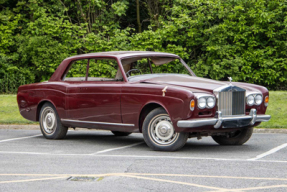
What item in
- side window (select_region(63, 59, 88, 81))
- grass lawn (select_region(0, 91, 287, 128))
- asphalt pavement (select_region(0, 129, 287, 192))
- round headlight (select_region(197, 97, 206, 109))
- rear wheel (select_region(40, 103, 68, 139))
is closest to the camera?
asphalt pavement (select_region(0, 129, 287, 192))

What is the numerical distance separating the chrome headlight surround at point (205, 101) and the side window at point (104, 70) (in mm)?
1875

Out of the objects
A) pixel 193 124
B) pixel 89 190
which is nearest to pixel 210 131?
pixel 193 124

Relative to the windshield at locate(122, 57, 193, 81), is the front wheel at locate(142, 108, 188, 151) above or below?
below

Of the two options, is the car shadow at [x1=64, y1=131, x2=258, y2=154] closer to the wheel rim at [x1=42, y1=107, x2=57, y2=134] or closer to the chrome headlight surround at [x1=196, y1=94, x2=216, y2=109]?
the wheel rim at [x1=42, y1=107, x2=57, y2=134]

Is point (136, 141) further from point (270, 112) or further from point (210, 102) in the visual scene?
point (270, 112)

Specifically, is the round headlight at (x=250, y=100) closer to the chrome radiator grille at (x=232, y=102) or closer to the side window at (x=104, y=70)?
the chrome radiator grille at (x=232, y=102)

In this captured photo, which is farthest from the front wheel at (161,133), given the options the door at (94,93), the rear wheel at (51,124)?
the rear wheel at (51,124)

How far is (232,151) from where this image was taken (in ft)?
29.6

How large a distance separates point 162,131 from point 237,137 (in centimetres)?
178

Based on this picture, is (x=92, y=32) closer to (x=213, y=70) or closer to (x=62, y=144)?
(x=213, y=70)

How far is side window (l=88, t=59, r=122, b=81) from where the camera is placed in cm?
980

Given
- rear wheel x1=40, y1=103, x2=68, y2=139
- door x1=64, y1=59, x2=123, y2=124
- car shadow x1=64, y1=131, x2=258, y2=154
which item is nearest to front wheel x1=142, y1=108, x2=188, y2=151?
car shadow x1=64, y1=131, x2=258, y2=154

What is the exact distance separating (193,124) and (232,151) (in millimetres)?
1132

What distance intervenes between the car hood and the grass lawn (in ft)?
11.6
